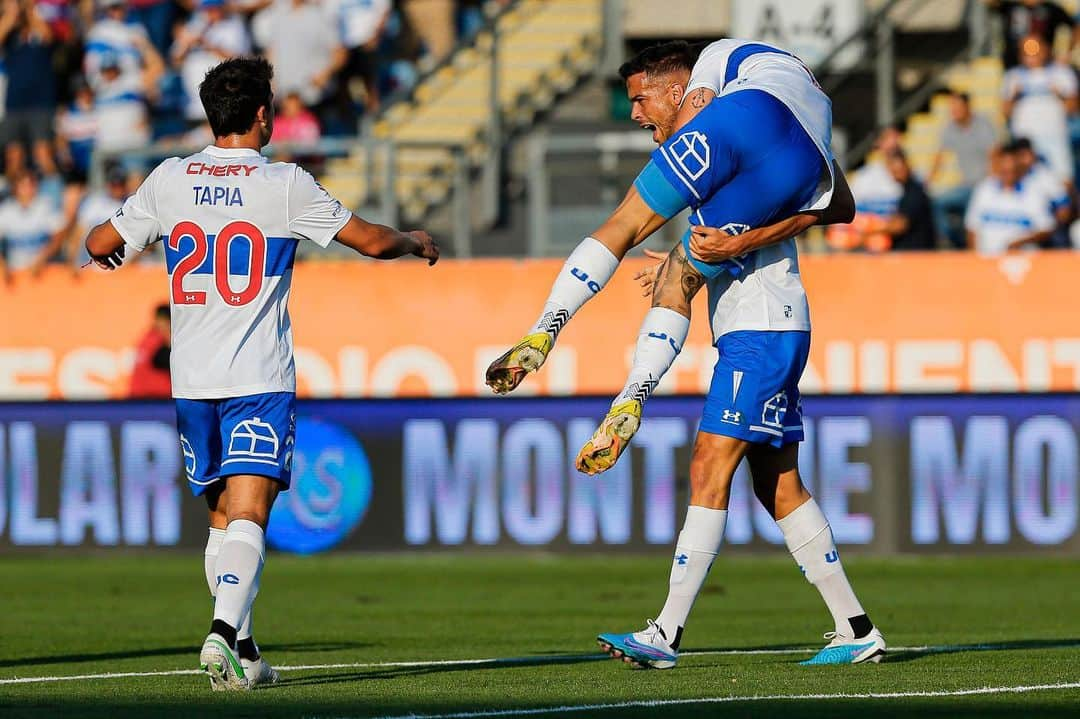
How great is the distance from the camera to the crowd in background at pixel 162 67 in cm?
2041

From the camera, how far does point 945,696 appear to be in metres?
7.26

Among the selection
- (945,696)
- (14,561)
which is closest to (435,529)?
(14,561)

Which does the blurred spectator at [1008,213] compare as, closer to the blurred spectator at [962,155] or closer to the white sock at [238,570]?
the blurred spectator at [962,155]

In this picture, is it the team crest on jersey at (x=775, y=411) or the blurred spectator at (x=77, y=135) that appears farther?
the blurred spectator at (x=77, y=135)

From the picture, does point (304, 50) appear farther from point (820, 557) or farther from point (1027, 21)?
point (820, 557)

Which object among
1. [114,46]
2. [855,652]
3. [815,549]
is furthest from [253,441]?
[114,46]

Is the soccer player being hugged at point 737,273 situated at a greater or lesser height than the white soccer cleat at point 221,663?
greater

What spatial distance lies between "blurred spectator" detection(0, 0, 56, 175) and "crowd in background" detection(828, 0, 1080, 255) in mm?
9284

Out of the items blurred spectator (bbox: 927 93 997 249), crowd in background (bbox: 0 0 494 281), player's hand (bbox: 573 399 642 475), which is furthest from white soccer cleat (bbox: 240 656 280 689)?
crowd in background (bbox: 0 0 494 281)

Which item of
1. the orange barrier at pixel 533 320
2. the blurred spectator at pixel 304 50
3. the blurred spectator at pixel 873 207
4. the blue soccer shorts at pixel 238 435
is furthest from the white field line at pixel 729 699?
the blurred spectator at pixel 304 50

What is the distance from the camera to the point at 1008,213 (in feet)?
57.2

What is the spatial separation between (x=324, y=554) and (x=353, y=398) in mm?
1280

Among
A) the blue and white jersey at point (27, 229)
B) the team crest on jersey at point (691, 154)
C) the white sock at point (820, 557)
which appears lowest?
the white sock at point (820, 557)

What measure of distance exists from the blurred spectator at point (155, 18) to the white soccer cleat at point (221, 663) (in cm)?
1652
